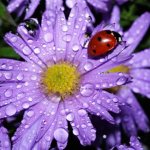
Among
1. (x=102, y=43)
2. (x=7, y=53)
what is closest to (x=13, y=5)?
(x=7, y=53)

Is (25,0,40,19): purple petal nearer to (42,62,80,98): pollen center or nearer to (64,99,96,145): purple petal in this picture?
(42,62,80,98): pollen center

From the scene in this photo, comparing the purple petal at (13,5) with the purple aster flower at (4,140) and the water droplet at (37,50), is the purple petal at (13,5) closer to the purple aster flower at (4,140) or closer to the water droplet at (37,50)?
the water droplet at (37,50)

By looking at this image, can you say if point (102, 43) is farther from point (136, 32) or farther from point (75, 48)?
point (136, 32)

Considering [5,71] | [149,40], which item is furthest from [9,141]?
[149,40]

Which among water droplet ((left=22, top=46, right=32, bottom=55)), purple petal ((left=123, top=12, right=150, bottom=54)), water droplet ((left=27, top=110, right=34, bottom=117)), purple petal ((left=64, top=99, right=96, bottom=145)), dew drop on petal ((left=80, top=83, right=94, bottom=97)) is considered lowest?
purple petal ((left=123, top=12, right=150, bottom=54))

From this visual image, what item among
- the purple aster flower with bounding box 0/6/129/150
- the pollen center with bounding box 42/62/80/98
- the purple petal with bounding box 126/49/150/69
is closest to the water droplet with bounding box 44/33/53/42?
the purple aster flower with bounding box 0/6/129/150

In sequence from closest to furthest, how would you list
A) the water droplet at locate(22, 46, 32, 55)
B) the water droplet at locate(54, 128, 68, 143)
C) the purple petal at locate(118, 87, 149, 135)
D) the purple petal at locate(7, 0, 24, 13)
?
1. the water droplet at locate(54, 128, 68, 143)
2. the water droplet at locate(22, 46, 32, 55)
3. the purple petal at locate(7, 0, 24, 13)
4. the purple petal at locate(118, 87, 149, 135)

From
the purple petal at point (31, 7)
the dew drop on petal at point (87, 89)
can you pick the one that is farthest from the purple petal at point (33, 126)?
the purple petal at point (31, 7)

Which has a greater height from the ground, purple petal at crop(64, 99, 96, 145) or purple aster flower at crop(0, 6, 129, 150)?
purple aster flower at crop(0, 6, 129, 150)
